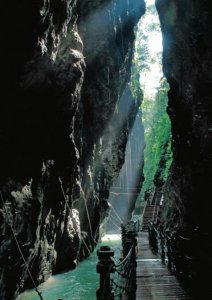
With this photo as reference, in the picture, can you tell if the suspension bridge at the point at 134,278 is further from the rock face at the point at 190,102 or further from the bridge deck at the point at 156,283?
the rock face at the point at 190,102

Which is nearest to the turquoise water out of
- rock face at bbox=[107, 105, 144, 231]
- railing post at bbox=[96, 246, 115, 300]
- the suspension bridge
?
the suspension bridge

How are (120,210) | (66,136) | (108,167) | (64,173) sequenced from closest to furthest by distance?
(66,136), (64,173), (108,167), (120,210)

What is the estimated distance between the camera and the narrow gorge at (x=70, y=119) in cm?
872

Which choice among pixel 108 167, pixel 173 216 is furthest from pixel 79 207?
pixel 108 167

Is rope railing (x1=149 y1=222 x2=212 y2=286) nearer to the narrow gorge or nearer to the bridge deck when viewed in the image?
the narrow gorge

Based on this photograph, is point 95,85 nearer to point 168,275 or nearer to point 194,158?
point 194,158

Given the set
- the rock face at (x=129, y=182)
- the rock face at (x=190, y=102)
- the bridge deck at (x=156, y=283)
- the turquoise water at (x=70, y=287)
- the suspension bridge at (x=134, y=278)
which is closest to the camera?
the suspension bridge at (x=134, y=278)

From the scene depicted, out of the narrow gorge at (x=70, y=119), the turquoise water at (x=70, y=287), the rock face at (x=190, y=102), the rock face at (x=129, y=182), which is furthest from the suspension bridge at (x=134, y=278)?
the rock face at (x=129, y=182)

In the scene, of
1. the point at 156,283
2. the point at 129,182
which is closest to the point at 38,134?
the point at 156,283

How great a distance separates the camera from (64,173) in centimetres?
1330

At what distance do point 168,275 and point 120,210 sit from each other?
3672 centimetres

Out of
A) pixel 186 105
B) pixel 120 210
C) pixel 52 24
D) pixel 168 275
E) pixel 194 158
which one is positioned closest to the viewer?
pixel 168 275

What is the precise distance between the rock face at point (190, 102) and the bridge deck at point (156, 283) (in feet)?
6.68

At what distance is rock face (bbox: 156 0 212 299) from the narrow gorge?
61 mm
